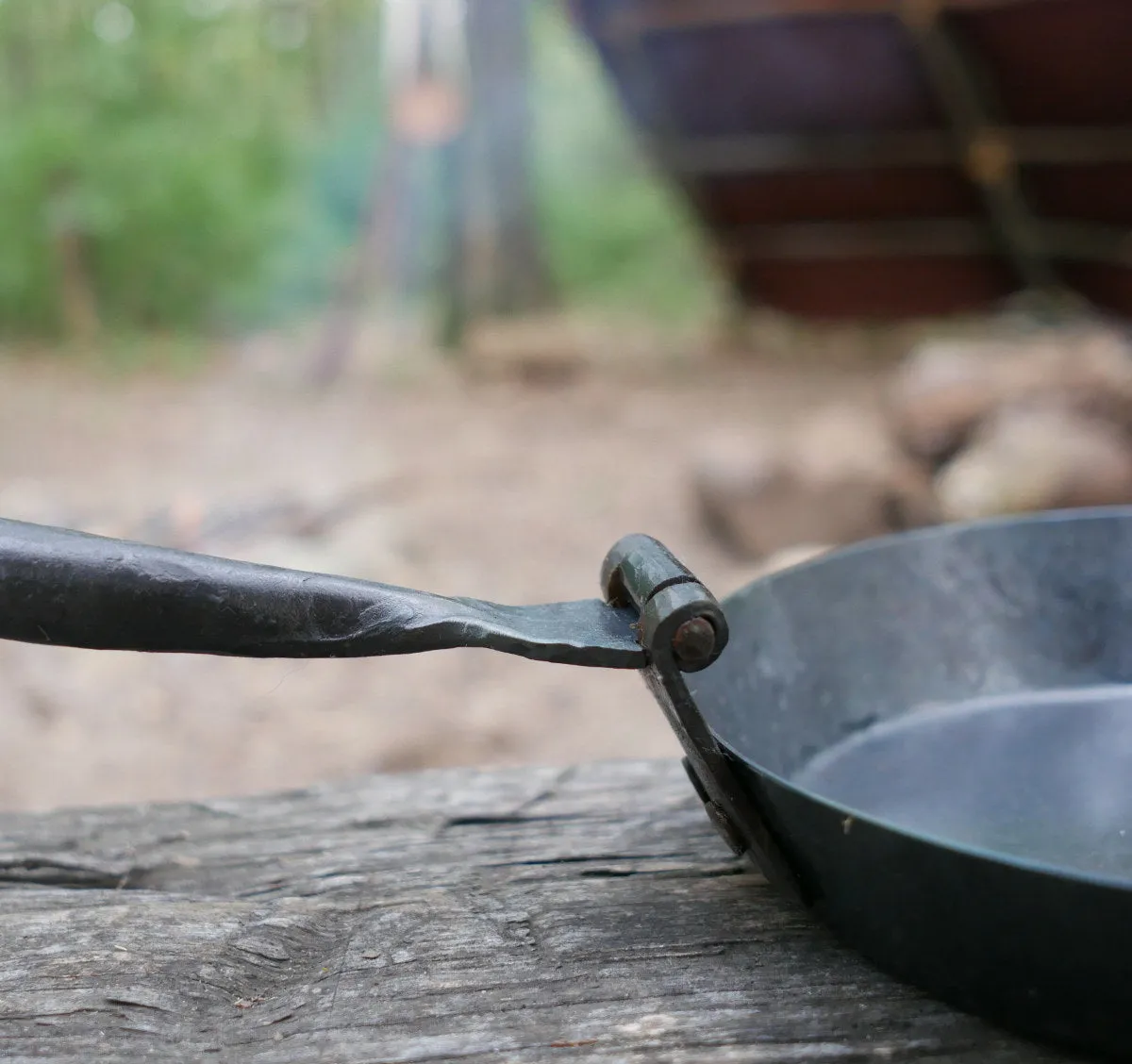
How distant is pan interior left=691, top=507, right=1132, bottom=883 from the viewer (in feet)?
2.97

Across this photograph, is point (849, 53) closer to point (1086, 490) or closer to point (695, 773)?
point (1086, 490)

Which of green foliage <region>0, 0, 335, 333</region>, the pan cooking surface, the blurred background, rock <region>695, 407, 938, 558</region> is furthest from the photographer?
green foliage <region>0, 0, 335, 333</region>

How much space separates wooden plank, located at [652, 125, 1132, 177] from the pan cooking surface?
4.27 meters

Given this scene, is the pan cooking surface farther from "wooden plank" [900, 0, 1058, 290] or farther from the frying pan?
"wooden plank" [900, 0, 1058, 290]

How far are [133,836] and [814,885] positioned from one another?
28.1 inches

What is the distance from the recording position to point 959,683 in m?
1.17

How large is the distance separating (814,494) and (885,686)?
106 inches

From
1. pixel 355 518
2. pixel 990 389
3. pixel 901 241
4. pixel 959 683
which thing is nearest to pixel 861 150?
pixel 901 241

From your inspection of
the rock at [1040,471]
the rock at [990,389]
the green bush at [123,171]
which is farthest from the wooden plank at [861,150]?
the green bush at [123,171]

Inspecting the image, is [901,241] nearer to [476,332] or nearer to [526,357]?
[526,357]

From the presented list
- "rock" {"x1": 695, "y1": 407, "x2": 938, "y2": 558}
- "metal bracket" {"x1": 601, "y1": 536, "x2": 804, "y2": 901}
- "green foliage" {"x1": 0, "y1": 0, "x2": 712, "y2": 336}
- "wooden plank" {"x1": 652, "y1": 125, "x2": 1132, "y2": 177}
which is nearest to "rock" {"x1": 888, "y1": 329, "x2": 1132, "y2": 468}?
"rock" {"x1": 695, "y1": 407, "x2": 938, "y2": 558}

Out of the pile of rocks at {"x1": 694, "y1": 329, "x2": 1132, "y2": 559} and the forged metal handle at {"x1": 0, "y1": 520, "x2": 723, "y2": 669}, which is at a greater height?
the pile of rocks at {"x1": 694, "y1": 329, "x2": 1132, "y2": 559}

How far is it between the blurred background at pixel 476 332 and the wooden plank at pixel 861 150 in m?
0.02

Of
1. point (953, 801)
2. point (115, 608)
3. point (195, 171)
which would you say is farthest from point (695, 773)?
point (195, 171)
